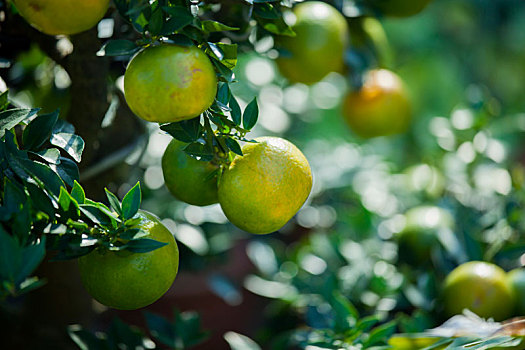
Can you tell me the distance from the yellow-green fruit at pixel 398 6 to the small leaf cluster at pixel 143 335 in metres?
0.38

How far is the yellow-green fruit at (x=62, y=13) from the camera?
327 mm

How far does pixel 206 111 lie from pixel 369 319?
24cm

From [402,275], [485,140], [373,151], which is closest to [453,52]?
[373,151]

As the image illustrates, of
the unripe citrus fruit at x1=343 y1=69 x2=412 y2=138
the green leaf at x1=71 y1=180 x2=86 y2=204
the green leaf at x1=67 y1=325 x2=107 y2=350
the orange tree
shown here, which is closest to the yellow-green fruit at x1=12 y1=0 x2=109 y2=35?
the orange tree

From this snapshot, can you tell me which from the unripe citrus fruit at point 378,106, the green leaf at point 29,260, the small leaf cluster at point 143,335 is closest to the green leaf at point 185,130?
the green leaf at point 29,260

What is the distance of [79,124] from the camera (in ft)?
1.46

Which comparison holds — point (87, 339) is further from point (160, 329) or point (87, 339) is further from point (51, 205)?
point (51, 205)

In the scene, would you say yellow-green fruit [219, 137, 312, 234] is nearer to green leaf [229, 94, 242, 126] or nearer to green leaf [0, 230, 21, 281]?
green leaf [229, 94, 242, 126]

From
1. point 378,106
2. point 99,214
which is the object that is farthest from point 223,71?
point 378,106

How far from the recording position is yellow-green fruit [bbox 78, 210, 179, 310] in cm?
34

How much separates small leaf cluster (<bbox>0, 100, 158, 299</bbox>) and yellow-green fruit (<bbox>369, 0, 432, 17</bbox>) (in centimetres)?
36

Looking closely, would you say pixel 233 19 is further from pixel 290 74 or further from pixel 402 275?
pixel 402 275

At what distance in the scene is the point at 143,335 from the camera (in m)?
0.49

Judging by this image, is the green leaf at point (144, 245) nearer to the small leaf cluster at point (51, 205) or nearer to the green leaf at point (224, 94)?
the small leaf cluster at point (51, 205)
